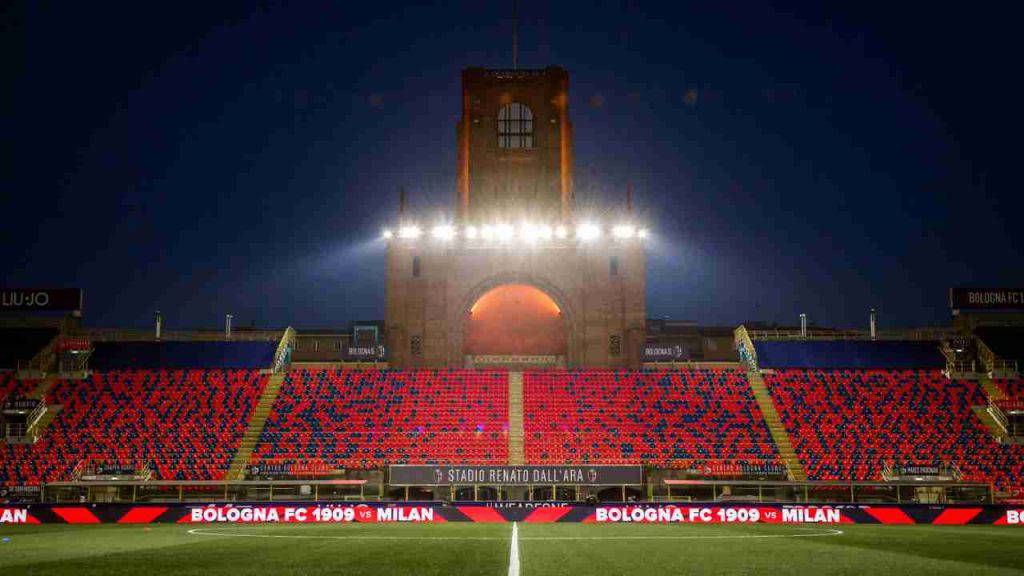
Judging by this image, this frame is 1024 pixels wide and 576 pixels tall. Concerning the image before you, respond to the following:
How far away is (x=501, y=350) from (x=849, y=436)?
71.0ft

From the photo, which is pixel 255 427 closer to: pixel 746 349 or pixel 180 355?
pixel 180 355

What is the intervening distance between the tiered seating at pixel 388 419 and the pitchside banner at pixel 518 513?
9.22 metres

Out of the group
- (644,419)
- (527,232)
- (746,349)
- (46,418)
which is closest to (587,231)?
(527,232)

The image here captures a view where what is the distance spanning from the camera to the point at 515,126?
62094 millimetres

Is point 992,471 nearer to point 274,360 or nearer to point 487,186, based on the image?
point 487,186

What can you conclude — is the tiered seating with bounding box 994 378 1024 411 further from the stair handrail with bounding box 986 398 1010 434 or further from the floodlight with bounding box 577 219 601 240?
the floodlight with bounding box 577 219 601 240

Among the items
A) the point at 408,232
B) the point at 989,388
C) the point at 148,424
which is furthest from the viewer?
the point at 408,232

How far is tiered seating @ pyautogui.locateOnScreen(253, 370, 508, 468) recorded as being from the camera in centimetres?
4647

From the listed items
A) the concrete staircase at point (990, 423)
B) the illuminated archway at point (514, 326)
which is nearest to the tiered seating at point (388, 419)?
the illuminated archway at point (514, 326)

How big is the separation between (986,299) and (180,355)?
4723cm

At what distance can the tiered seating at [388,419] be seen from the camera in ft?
152

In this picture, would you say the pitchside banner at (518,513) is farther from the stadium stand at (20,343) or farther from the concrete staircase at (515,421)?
the stadium stand at (20,343)

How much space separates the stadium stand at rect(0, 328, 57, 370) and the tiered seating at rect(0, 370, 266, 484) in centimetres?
342

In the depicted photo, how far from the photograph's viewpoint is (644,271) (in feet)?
189
